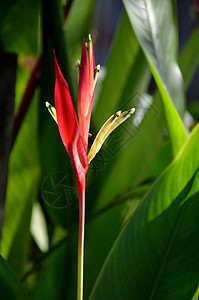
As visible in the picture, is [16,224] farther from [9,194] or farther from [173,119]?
[173,119]

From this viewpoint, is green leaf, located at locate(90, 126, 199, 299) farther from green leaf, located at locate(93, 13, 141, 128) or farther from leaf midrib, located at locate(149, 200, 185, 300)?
green leaf, located at locate(93, 13, 141, 128)

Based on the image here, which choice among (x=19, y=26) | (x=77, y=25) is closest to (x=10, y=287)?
(x=19, y=26)

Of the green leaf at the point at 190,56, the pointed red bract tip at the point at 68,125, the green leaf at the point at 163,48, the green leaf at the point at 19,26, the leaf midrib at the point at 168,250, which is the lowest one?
the leaf midrib at the point at 168,250

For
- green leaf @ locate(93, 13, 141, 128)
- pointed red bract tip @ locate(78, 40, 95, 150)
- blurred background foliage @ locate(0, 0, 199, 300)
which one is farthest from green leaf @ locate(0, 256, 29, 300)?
green leaf @ locate(93, 13, 141, 128)

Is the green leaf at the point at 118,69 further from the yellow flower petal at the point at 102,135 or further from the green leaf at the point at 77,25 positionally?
the yellow flower petal at the point at 102,135

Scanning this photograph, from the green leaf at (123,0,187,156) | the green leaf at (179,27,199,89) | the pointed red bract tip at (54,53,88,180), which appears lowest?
the green leaf at (179,27,199,89)

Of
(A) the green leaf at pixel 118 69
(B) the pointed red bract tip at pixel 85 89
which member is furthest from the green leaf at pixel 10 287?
(A) the green leaf at pixel 118 69
